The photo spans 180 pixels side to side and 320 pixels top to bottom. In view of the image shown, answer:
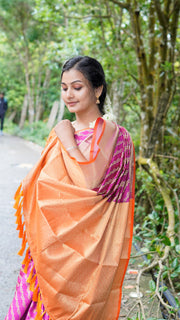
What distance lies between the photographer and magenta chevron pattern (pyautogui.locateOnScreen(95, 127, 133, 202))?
5.41 feet

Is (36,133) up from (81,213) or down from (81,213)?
down

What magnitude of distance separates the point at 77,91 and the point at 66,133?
24cm

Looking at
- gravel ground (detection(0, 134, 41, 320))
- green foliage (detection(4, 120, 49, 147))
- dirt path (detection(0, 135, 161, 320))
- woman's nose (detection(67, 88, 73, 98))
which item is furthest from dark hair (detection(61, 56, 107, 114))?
green foliage (detection(4, 120, 49, 147))

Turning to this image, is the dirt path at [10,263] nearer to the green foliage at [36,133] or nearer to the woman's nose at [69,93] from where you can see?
the woman's nose at [69,93]

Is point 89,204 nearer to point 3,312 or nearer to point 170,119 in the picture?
point 3,312

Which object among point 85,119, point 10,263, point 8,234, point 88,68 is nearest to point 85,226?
point 85,119

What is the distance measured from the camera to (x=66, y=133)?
1758 millimetres

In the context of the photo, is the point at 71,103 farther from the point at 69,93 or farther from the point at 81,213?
the point at 81,213

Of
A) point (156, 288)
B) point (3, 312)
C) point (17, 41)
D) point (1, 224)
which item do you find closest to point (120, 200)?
point (156, 288)

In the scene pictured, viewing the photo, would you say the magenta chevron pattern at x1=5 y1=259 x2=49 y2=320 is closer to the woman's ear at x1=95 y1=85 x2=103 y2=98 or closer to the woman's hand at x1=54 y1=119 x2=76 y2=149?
the woman's hand at x1=54 y1=119 x2=76 y2=149

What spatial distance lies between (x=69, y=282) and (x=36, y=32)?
46.5ft

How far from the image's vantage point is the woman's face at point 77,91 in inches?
70.0

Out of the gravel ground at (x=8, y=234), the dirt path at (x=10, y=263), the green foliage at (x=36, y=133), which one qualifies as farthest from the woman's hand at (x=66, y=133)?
the green foliage at (x=36, y=133)

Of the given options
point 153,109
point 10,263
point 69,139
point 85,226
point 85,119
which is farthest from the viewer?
point 153,109
